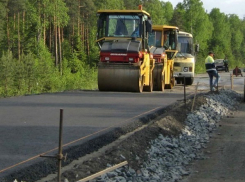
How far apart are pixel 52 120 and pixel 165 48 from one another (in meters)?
15.9

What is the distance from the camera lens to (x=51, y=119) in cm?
1273

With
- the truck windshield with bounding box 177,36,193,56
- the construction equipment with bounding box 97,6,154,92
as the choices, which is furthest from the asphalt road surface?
the truck windshield with bounding box 177,36,193,56

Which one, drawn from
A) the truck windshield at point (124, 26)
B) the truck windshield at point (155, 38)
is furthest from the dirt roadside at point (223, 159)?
the truck windshield at point (155, 38)

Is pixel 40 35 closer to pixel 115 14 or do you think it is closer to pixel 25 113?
pixel 115 14

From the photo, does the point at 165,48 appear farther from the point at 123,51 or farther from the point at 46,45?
the point at 46,45

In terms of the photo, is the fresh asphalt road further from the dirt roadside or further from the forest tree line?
the forest tree line

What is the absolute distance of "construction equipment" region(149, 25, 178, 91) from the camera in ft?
82.7

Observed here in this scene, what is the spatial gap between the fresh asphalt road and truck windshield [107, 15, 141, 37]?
139 inches

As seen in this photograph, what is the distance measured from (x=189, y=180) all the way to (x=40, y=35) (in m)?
61.3

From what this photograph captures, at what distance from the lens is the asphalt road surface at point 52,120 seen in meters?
8.58

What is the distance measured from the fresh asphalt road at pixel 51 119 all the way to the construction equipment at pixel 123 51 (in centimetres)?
164

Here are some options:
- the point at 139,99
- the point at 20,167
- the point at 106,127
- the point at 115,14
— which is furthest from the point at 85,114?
the point at 115,14

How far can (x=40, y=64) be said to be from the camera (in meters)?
55.0

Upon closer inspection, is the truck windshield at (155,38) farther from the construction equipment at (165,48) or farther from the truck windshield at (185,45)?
the truck windshield at (185,45)
